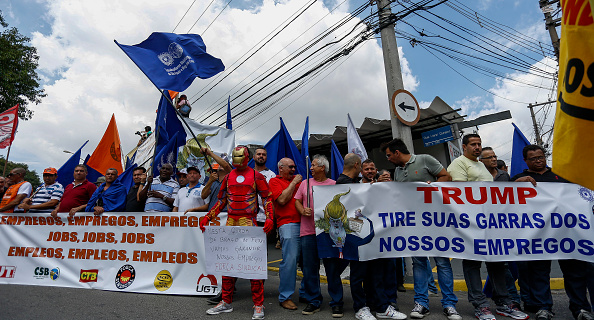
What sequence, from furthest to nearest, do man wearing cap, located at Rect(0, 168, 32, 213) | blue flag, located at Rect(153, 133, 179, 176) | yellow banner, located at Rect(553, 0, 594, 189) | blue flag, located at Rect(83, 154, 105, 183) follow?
1. blue flag, located at Rect(83, 154, 105, 183)
2. blue flag, located at Rect(153, 133, 179, 176)
3. man wearing cap, located at Rect(0, 168, 32, 213)
4. yellow banner, located at Rect(553, 0, 594, 189)

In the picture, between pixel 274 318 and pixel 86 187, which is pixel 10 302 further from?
pixel 274 318

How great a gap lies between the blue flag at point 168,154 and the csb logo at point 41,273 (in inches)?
88.6

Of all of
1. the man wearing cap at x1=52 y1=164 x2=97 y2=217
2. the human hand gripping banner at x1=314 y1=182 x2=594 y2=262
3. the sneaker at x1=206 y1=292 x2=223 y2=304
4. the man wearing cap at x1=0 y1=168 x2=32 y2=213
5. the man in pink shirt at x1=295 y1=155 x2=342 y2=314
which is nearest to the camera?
the human hand gripping banner at x1=314 y1=182 x2=594 y2=262

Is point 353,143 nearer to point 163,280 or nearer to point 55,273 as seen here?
point 163,280

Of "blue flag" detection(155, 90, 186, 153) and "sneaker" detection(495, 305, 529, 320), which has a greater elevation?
"blue flag" detection(155, 90, 186, 153)

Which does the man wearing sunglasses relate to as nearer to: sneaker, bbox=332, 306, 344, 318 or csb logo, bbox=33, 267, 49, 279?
sneaker, bbox=332, 306, 344, 318

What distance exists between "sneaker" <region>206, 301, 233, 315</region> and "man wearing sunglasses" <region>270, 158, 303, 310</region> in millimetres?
597

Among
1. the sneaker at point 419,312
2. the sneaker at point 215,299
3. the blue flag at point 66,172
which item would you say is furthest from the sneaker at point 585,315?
the blue flag at point 66,172

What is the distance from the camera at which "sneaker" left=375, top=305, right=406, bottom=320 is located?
3334mm

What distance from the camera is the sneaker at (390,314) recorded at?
3334mm

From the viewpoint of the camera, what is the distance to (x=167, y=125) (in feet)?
23.2

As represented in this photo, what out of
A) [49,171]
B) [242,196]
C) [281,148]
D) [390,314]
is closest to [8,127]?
[49,171]

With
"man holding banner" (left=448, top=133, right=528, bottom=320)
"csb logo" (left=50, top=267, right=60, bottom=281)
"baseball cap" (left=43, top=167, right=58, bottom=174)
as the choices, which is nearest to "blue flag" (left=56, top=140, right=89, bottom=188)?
"baseball cap" (left=43, top=167, right=58, bottom=174)

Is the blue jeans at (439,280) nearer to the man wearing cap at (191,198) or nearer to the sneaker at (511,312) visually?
the sneaker at (511,312)
